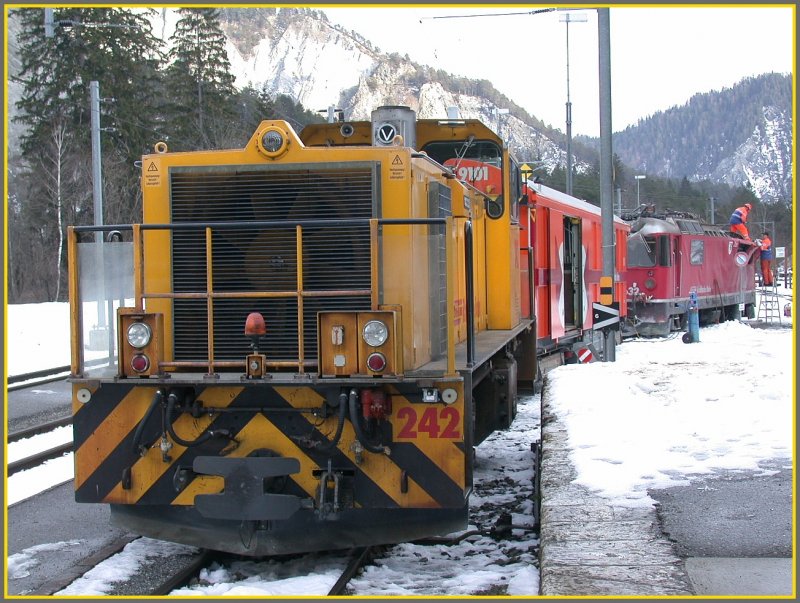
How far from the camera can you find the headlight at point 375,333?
5.04 meters

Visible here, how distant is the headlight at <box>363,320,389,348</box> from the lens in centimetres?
504

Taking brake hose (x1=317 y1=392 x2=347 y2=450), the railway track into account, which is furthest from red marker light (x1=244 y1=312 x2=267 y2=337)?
the railway track

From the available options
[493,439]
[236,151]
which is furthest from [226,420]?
[493,439]

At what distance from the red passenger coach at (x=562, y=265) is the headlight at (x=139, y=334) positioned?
510 centimetres

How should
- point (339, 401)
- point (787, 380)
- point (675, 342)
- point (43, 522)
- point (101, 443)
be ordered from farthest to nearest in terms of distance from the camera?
point (675, 342) → point (787, 380) → point (43, 522) → point (101, 443) → point (339, 401)

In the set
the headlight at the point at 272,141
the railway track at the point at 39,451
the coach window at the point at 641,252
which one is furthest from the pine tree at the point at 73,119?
the headlight at the point at 272,141

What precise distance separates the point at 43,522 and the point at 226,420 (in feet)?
7.98

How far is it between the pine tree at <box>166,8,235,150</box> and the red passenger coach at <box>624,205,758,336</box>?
796 inches

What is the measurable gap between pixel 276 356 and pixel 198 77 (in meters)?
36.6

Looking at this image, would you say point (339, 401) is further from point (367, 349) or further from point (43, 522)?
point (43, 522)

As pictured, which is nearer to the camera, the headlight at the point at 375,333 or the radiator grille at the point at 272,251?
the headlight at the point at 375,333

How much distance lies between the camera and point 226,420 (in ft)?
17.4

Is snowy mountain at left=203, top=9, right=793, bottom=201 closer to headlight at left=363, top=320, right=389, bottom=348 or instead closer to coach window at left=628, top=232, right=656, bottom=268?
coach window at left=628, top=232, right=656, bottom=268

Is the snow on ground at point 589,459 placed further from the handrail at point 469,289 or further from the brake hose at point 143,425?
the handrail at point 469,289
